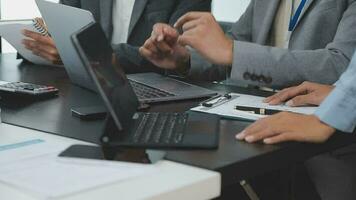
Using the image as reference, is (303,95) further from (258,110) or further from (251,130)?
(251,130)

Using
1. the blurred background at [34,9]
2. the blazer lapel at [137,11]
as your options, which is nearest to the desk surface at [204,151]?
the blazer lapel at [137,11]

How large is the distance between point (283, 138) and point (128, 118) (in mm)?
270

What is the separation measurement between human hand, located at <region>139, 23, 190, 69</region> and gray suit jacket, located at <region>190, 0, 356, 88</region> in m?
0.06

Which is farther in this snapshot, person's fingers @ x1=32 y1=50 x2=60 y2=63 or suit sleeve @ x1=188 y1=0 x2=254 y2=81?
person's fingers @ x1=32 y1=50 x2=60 y2=63

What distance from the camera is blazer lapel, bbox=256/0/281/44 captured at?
5.74 ft

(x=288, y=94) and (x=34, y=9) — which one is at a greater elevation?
(x=288, y=94)

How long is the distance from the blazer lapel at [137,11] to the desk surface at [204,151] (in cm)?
60

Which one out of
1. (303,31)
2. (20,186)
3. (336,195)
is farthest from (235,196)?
(20,186)

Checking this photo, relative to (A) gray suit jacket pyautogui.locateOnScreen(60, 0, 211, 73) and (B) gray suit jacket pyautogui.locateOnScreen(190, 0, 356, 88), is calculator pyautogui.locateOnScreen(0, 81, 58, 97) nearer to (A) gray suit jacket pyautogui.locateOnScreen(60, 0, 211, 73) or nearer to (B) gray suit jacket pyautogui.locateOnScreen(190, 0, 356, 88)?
(B) gray suit jacket pyautogui.locateOnScreen(190, 0, 356, 88)

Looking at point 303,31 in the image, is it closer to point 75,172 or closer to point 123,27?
point 123,27

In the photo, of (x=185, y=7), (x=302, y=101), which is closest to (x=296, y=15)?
(x=302, y=101)

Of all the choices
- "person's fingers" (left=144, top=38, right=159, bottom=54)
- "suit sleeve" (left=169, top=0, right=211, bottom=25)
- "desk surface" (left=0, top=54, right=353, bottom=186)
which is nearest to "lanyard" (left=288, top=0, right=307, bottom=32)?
"desk surface" (left=0, top=54, right=353, bottom=186)

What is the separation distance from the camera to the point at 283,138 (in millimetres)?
972

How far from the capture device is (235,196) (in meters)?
1.40
